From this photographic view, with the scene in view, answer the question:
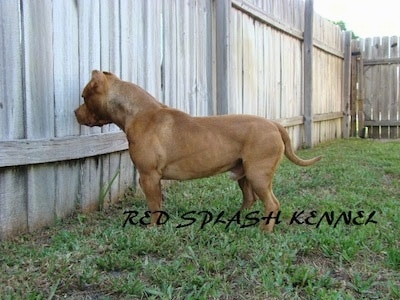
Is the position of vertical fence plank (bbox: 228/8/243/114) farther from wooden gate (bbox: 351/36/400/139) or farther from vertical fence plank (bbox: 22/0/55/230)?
wooden gate (bbox: 351/36/400/139)

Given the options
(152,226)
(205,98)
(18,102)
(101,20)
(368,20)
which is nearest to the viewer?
(18,102)

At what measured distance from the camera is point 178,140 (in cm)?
358

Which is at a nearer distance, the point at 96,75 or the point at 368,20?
the point at 96,75

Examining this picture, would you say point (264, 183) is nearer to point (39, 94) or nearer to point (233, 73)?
point (39, 94)

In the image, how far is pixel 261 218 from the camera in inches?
147

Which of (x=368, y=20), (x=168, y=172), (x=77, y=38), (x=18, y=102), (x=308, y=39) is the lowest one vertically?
(x=168, y=172)

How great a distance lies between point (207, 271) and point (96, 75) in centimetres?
173

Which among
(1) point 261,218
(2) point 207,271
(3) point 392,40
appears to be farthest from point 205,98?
(3) point 392,40

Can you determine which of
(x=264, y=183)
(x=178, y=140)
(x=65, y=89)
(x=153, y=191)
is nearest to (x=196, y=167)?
(x=178, y=140)

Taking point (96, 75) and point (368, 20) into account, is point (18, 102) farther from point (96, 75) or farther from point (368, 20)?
point (368, 20)

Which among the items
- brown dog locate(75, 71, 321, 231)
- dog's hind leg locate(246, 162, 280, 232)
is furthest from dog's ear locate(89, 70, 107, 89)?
dog's hind leg locate(246, 162, 280, 232)

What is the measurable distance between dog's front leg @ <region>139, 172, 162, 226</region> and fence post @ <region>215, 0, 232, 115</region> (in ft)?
9.06

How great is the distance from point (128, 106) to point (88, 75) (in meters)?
0.55

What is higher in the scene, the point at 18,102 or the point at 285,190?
the point at 18,102
